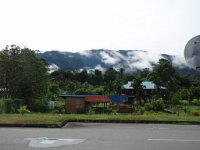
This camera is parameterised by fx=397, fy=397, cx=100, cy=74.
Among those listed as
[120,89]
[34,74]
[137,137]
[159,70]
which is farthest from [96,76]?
[137,137]

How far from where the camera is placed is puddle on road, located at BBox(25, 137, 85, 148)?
9.92m

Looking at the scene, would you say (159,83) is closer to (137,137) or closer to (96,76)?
(137,137)

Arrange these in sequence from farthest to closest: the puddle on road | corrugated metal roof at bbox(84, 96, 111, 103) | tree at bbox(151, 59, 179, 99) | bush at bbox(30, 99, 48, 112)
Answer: tree at bbox(151, 59, 179, 99), bush at bbox(30, 99, 48, 112), corrugated metal roof at bbox(84, 96, 111, 103), the puddle on road

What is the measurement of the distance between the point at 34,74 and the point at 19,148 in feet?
109

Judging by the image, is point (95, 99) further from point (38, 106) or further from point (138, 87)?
point (138, 87)

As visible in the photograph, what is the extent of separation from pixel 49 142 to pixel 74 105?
2637 centimetres

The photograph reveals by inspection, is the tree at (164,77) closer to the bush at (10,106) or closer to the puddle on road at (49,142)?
the bush at (10,106)

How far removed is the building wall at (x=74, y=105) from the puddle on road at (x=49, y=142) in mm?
24938

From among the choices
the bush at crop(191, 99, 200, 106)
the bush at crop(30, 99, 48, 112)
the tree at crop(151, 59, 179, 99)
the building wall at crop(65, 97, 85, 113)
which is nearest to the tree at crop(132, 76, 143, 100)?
the tree at crop(151, 59, 179, 99)

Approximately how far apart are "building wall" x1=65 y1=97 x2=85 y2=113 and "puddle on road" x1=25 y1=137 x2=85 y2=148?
982 inches

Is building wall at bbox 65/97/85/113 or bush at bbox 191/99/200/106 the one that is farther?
bush at bbox 191/99/200/106

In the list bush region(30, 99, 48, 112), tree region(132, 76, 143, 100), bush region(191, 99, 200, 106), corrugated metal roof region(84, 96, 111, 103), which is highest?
tree region(132, 76, 143, 100)

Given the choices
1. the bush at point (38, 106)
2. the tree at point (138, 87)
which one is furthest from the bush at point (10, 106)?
the tree at point (138, 87)

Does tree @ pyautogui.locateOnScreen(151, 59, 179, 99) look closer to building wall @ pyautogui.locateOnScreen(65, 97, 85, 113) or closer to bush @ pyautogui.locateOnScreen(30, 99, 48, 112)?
bush @ pyautogui.locateOnScreen(30, 99, 48, 112)
